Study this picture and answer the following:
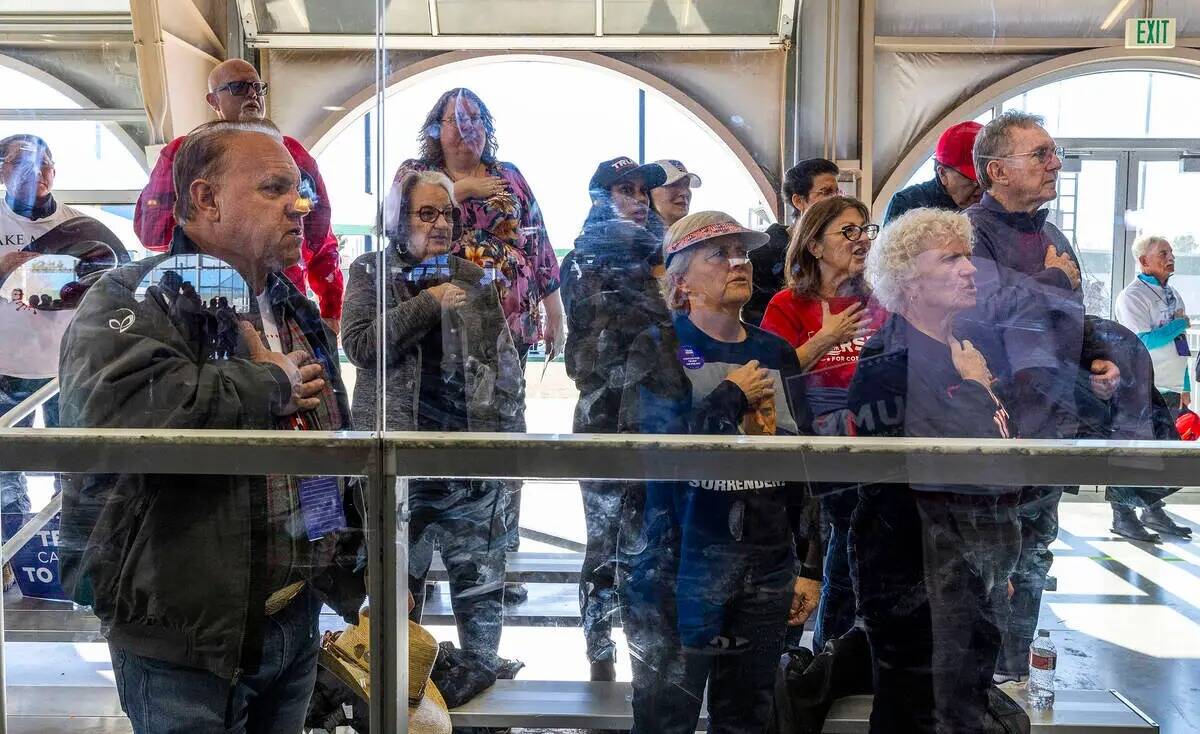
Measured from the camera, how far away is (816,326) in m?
1.58

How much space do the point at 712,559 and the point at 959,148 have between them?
31.7 inches

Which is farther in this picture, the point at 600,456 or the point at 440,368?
the point at 440,368

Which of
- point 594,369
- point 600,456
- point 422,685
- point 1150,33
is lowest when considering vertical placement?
point 422,685

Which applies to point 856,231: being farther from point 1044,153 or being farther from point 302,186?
point 302,186

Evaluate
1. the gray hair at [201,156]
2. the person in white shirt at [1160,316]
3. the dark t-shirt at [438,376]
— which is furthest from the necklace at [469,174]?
the person in white shirt at [1160,316]

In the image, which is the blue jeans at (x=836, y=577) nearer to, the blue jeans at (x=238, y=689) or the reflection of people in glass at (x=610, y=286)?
the reflection of people in glass at (x=610, y=286)

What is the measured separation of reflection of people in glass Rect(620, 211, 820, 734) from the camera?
1.41 meters

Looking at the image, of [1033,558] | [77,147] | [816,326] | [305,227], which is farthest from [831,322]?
[77,147]

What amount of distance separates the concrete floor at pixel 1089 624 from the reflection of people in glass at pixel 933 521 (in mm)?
109

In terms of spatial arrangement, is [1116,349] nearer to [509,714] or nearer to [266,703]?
[509,714]

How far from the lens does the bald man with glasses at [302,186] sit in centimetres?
141

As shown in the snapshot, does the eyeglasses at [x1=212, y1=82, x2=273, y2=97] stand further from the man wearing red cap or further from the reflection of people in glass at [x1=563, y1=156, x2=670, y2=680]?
the man wearing red cap

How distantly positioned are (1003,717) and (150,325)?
1343mm

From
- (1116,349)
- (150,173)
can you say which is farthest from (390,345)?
(1116,349)
